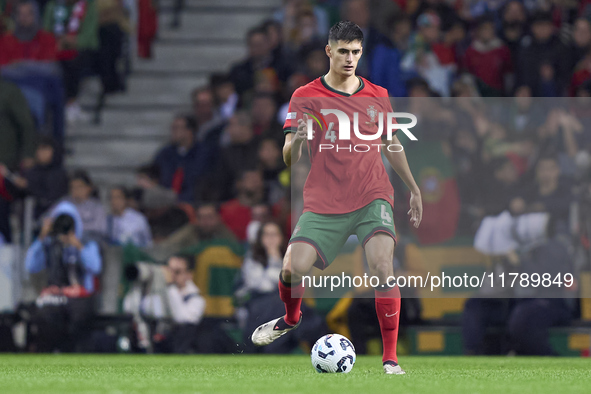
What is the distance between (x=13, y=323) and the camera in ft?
32.7

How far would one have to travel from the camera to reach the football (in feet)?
20.8

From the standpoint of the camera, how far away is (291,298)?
22.1 ft

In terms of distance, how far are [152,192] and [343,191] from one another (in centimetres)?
489

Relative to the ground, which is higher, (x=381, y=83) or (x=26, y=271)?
(x=381, y=83)

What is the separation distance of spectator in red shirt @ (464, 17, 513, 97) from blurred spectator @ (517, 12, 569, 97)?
0.33 m

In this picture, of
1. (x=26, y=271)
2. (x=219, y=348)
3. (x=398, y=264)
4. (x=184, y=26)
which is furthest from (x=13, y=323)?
(x=184, y=26)

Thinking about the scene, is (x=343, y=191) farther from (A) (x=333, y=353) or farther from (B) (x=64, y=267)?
(B) (x=64, y=267)

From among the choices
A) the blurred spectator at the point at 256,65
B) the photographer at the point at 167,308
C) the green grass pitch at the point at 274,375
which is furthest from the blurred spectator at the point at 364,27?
the green grass pitch at the point at 274,375

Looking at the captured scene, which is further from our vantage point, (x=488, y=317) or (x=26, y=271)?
(x=26, y=271)

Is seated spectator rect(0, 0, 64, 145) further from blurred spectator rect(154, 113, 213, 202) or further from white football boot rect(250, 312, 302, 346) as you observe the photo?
white football boot rect(250, 312, 302, 346)

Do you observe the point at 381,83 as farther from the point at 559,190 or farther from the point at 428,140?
the point at 559,190

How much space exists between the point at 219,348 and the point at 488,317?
2.58 metres

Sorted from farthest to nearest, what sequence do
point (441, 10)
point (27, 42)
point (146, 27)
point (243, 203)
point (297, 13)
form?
1. point (146, 27)
2. point (27, 42)
3. point (297, 13)
4. point (441, 10)
5. point (243, 203)

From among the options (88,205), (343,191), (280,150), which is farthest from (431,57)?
(343,191)
